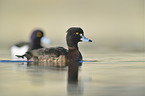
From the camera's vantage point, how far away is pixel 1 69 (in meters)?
10.5

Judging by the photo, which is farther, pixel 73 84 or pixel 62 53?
pixel 62 53

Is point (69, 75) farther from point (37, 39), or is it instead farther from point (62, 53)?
point (37, 39)

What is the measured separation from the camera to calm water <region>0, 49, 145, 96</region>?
7.47m

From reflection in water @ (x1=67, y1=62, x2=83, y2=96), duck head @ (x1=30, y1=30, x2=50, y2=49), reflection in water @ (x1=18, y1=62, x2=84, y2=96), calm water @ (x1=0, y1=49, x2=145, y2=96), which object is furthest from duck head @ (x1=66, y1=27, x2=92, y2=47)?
duck head @ (x1=30, y1=30, x2=50, y2=49)

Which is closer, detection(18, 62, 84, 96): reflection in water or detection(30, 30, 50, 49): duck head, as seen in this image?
detection(18, 62, 84, 96): reflection in water

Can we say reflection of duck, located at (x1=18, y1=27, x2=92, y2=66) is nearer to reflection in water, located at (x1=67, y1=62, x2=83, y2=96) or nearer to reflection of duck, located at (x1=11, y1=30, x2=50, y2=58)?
reflection in water, located at (x1=67, y1=62, x2=83, y2=96)

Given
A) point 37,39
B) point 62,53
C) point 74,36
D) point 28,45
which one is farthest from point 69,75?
point 37,39

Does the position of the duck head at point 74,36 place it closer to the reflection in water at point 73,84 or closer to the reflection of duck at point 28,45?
the reflection in water at point 73,84

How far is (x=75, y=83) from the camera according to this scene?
8.39m

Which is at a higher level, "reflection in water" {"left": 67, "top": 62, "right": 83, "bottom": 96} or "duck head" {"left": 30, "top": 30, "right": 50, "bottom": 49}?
"duck head" {"left": 30, "top": 30, "right": 50, "bottom": 49}

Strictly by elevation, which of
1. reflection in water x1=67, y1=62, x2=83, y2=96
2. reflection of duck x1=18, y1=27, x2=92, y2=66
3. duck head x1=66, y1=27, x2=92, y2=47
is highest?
duck head x1=66, y1=27, x2=92, y2=47

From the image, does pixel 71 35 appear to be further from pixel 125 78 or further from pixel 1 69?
pixel 125 78

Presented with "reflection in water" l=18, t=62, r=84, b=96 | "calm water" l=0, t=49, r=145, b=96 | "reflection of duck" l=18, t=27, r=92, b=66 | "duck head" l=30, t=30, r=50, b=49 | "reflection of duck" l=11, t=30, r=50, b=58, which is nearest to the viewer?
"calm water" l=0, t=49, r=145, b=96

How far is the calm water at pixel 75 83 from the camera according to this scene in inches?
294
